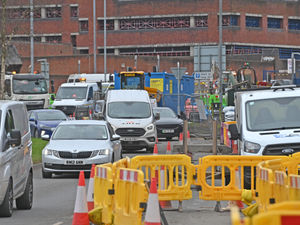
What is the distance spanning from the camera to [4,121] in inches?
543

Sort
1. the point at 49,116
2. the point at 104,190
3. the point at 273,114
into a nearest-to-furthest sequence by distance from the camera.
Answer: the point at 104,190, the point at 273,114, the point at 49,116

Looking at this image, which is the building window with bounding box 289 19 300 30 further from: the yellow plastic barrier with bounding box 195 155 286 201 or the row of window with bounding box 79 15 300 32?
the yellow plastic barrier with bounding box 195 155 286 201

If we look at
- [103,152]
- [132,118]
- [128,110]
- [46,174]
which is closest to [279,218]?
[103,152]

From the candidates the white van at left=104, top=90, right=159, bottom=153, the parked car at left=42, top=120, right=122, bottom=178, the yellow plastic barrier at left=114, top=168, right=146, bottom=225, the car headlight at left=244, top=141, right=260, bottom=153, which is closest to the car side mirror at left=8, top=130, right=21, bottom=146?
the yellow plastic barrier at left=114, top=168, right=146, bottom=225

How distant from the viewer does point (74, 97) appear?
54.5 meters

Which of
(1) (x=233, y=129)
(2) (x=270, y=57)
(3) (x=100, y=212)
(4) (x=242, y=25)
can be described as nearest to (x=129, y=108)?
(1) (x=233, y=129)

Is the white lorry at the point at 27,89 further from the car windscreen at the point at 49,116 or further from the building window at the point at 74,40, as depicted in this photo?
the building window at the point at 74,40

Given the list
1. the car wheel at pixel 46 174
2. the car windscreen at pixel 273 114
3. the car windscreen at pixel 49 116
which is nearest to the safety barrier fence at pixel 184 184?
the car windscreen at pixel 273 114

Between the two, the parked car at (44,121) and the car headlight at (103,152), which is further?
the parked car at (44,121)

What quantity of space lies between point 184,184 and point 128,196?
3.97 metres

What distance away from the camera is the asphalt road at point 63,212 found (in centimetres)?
1266

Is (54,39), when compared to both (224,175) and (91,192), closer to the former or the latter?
(224,175)

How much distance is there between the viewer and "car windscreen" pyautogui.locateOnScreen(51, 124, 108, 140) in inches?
895

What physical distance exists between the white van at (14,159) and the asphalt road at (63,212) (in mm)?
260
